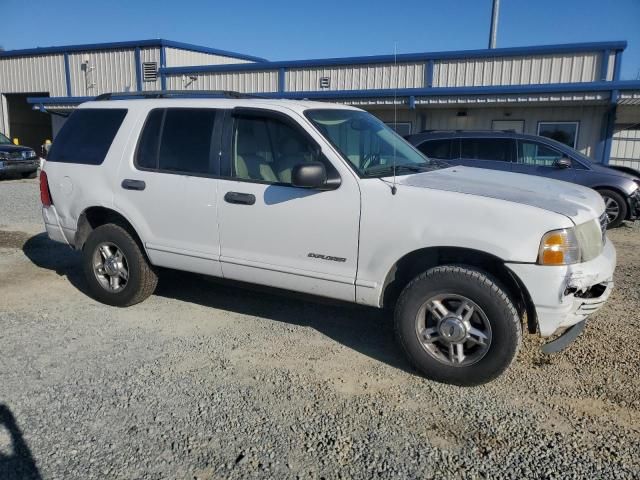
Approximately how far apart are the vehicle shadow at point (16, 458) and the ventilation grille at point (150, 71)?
2169 cm

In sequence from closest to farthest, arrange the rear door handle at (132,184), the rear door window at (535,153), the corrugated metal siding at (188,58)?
the rear door handle at (132,184) < the rear door window at (535,153) < the corrugated metal siding at (188,58)

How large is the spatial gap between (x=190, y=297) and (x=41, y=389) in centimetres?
212

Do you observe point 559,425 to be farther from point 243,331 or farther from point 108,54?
point 108,54

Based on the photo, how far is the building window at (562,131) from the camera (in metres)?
15.7

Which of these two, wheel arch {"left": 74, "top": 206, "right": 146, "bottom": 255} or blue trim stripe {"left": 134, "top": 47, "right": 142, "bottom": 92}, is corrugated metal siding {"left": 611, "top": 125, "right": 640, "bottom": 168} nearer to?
wheel arch {"left": 74, "top": 206, "right": 146, "bottom": 255}

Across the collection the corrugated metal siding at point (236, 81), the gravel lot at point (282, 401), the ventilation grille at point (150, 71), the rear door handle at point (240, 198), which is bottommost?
the gravel lot at point (282, 401)

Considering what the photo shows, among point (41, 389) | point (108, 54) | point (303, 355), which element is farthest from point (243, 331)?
point (108, 54)

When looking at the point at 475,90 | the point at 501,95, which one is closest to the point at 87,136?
the point at 475,90

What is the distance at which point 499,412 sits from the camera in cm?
340

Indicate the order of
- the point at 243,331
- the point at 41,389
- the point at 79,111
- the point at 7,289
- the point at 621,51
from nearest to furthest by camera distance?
Result: the point at 41,389 < the point at 243,331 < the point at 79,111 < the point at 7,289 < the point at 621,51

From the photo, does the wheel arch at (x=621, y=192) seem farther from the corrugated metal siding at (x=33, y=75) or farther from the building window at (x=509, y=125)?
the corrugated metal siding at (x=33, y=75)

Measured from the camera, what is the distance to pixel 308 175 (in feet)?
12.4

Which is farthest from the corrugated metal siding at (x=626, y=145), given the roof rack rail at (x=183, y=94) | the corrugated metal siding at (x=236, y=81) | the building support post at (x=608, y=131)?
the roof rack rail at (x=183, y=94)

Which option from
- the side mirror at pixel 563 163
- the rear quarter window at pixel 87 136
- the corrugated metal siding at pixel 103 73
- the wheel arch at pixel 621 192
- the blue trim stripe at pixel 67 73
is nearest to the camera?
the rear quarter window at pixel 87 136
